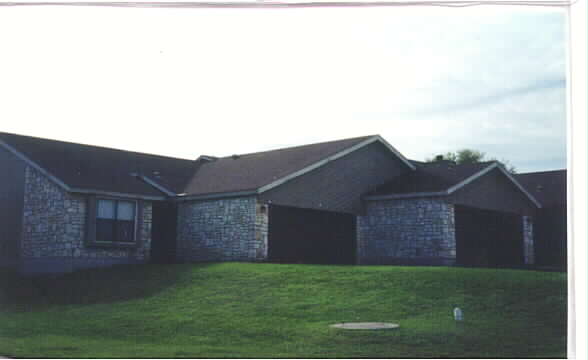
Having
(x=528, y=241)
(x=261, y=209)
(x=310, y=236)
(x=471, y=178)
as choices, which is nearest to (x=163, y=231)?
(x=261, y=209)

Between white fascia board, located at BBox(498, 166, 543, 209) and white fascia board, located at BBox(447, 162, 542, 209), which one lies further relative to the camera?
white fascia board, located at BBox(498, 166, 543, 209)

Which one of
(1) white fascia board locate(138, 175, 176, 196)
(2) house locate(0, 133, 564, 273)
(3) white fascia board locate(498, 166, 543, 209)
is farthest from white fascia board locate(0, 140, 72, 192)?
(3) white fascia board locate(498, 166, 543, 209)

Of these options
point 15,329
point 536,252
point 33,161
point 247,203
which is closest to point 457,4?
point 15,329

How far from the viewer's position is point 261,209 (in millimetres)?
23547

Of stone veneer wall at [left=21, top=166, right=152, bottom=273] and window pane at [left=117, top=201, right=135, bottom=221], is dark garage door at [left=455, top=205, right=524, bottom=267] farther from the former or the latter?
stone veneer wall at [left=21, top=166, right=152, bottom=273]

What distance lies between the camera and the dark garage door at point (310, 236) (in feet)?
78.8

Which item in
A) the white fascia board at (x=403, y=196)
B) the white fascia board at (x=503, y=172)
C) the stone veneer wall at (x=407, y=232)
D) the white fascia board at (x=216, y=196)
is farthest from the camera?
the white fascia board at (x=503, y=172)

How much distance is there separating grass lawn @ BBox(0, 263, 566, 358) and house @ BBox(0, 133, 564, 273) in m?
2.42

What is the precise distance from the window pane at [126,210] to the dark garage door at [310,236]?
460cm

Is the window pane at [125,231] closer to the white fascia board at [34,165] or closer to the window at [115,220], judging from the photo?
the window at [115,220]

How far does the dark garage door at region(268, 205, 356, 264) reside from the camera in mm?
24016

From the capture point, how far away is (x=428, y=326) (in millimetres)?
14336

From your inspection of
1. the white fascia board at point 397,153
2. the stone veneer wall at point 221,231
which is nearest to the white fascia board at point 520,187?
the white fascia board at point 397,153

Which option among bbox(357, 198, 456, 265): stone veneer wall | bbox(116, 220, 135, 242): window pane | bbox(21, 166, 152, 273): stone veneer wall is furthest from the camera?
bbox(357, 198, 456, 265): stone veneer wall
